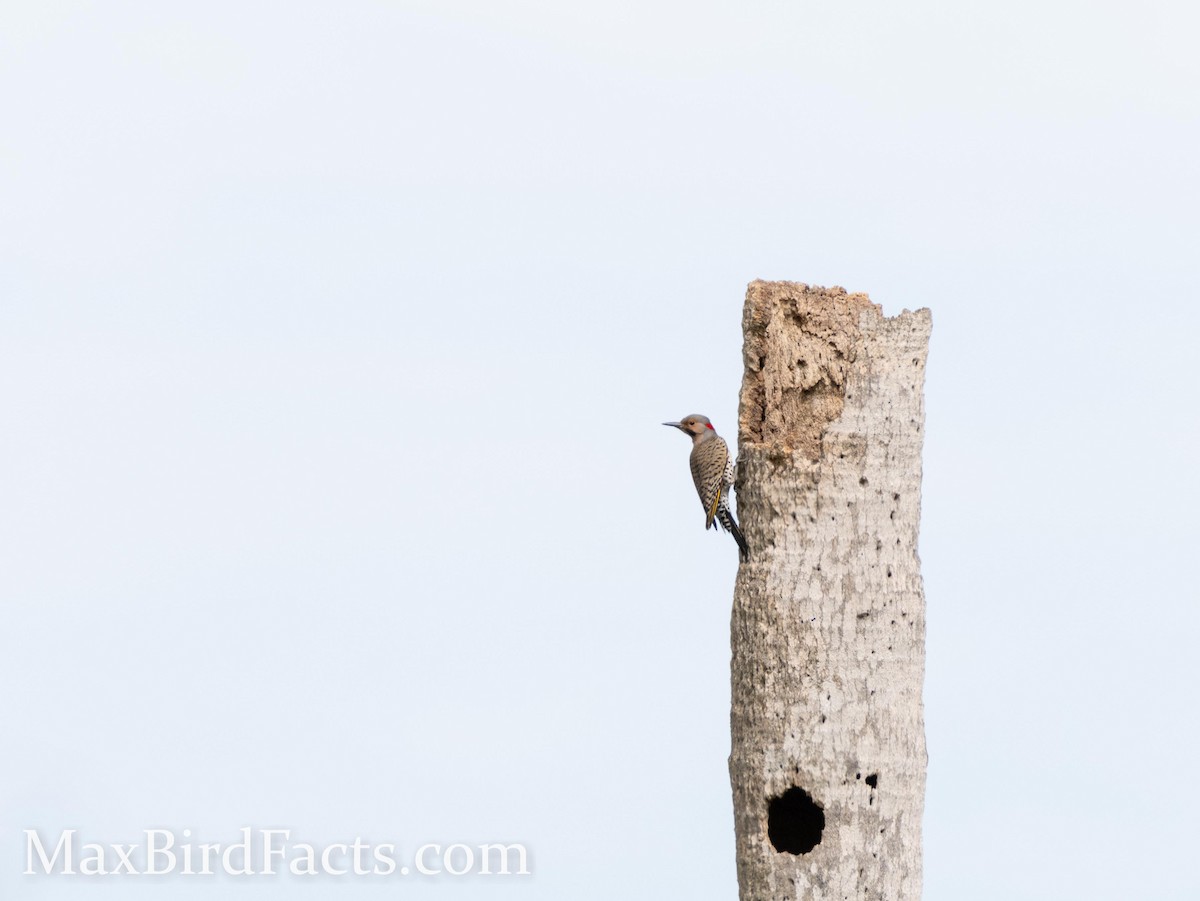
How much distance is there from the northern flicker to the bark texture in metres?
0.26

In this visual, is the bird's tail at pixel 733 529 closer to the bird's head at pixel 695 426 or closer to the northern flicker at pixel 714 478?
the northern flicker at pixel 714 478

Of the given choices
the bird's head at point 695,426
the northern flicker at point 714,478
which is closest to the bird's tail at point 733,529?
the northern flicker at point 714,478

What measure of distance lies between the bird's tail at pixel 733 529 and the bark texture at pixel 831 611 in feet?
0.26

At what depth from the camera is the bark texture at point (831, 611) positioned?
1234cm

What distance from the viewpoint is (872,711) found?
1238cm

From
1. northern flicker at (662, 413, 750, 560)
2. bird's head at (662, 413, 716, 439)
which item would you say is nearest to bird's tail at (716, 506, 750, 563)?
northern flicker at (662, 413, 750, 560)

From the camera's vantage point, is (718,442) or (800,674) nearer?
(800,674)

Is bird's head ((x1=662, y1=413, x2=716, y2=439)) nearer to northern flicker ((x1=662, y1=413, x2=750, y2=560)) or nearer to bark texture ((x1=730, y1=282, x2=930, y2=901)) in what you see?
northern flicker ((x1=662, y1=413, x2=750, y2=560))

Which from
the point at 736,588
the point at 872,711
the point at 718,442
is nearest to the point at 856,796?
the point at 872,711

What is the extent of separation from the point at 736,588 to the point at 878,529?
3.32 feet

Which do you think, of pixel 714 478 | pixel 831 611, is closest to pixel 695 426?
pixel 714 478

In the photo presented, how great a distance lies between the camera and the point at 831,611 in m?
12.3

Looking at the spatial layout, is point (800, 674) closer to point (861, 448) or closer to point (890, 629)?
point (890, 629)

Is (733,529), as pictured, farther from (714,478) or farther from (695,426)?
(695,426)
